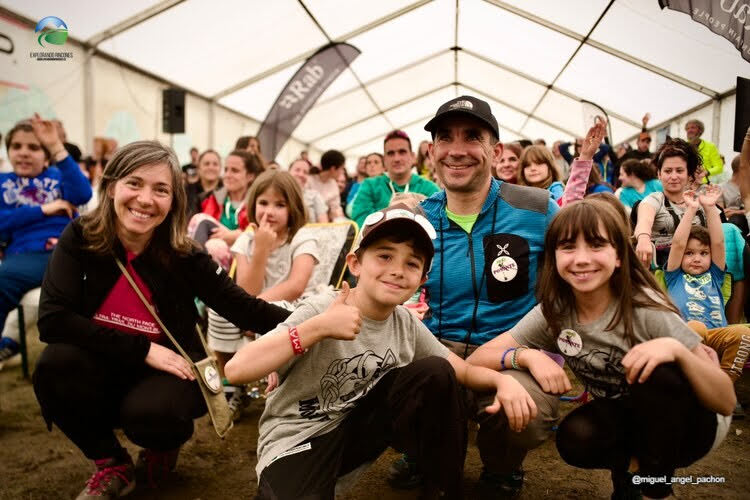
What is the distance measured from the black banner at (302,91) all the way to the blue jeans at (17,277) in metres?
5.34

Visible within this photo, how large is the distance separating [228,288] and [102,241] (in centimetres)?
53

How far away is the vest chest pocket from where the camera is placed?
2.09 meters

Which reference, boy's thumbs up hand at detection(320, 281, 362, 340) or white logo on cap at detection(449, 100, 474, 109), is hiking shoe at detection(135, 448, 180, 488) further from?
white logo on cap at detection(449, 100, 474, 109)

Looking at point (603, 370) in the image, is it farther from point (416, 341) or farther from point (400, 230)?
point (400, 230)

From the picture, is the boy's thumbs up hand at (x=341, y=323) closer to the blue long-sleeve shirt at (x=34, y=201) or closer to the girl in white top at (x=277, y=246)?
the girl in white top at (x=277, y=246)

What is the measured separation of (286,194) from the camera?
2838 mm

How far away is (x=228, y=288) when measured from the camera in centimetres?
213

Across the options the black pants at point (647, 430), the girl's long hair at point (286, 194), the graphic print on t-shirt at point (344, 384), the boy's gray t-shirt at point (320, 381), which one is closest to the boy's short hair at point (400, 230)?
the boy's gray t-shirt at point (320, 381)

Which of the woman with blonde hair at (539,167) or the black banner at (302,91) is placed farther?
the black banner at (302,91)

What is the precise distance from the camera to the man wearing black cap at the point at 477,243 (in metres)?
2.10

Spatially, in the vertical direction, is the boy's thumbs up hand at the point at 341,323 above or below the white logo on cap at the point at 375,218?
below

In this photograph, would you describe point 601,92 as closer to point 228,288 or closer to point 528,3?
point 528,3

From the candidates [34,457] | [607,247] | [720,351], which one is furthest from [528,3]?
[34,457]

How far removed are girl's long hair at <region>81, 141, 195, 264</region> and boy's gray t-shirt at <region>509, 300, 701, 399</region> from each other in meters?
1.48
